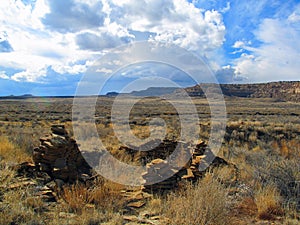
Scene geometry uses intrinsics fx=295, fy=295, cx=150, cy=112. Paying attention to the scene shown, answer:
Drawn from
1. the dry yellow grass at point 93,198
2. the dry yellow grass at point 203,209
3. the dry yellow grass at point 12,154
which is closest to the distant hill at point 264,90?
the dry yellow grass at point 12,154

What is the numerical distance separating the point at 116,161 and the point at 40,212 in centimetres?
435

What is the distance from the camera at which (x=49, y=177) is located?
7.56 meters

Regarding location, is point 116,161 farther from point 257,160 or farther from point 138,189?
point 257,160

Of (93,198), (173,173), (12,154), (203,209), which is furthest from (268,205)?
(12,154)

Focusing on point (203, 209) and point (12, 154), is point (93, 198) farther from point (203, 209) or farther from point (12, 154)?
point (12, 154)

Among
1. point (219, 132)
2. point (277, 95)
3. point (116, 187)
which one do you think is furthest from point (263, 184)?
point (277, 95)

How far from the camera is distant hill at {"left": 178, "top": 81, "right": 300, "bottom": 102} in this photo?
11038 cm

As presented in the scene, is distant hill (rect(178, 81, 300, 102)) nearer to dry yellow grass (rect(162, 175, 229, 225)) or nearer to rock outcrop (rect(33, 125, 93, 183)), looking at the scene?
rock outcrop (rect(33, 125, 93, 183))

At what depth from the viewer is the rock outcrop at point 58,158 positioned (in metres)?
Result: 7.40

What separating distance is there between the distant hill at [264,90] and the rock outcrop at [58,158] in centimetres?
10530

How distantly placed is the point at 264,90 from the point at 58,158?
4864 inches

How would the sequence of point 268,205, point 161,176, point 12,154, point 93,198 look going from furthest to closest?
point 12,154, point 161,176, point 93,198, point 268,205

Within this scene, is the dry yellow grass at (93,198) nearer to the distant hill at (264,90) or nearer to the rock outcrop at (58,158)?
the rock outcrop at (58,158)

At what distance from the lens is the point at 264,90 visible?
396 feet
